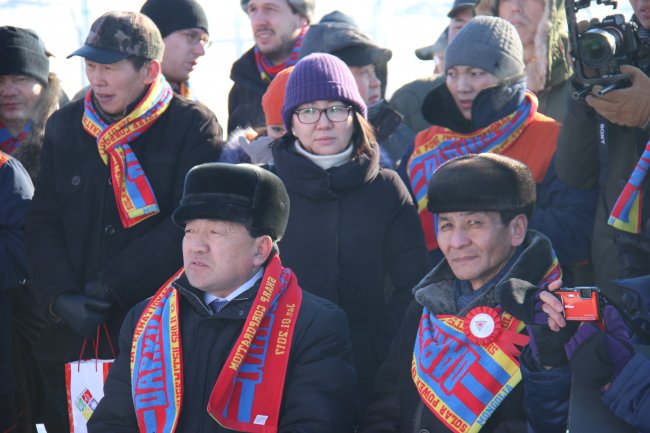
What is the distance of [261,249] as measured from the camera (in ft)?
14.9

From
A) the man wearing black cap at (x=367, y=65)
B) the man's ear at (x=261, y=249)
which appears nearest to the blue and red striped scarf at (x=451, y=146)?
the man wearing black cap at (x=367, y=65)

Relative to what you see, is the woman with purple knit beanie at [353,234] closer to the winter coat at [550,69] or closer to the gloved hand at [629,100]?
the gloved hand at [629,100]

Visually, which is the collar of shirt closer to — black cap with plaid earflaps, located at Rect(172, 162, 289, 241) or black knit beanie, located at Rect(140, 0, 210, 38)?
black cap with plaid earflaps, located at Rect(172, 162, 289, 241)

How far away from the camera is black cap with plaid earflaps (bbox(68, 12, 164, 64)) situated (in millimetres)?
5340

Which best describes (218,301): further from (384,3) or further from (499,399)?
(384,3)

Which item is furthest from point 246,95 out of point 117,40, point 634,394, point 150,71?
point 634,394

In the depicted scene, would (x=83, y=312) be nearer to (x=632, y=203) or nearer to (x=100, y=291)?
(x=100, y=291)

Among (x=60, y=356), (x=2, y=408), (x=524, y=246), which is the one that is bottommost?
(x=2, y=408)

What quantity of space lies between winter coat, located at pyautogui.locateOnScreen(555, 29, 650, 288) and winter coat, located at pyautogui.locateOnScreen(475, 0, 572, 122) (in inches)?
41.5

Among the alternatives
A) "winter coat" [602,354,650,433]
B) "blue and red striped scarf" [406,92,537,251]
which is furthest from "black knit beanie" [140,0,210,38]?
"winter coat" [602,354,650,433]

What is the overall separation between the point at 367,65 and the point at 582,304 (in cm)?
277

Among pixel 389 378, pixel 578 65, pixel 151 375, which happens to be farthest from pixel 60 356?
pixel 578 65

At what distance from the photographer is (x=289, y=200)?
15.9ft

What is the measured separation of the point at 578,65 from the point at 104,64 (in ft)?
6.79
